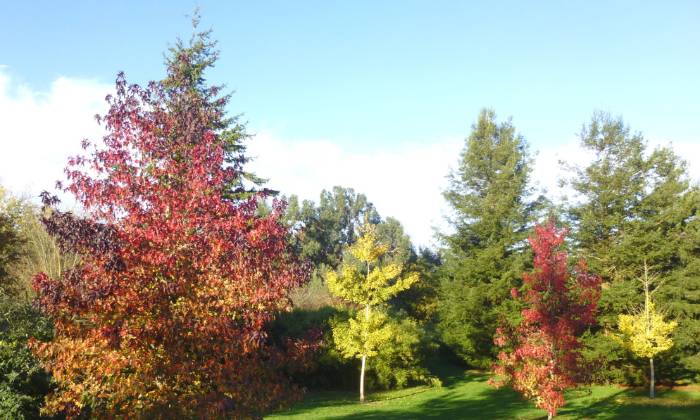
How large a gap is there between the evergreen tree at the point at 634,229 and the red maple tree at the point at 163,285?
2668 cm

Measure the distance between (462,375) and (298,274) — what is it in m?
29.4

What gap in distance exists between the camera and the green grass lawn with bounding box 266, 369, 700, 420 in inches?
756

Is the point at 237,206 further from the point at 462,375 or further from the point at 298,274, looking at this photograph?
the point at 462,375

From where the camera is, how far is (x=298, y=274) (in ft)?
22.6

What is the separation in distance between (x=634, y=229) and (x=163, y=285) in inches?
1185

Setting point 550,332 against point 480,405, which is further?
point 480,405

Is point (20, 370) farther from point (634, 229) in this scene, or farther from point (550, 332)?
point (634, 229)

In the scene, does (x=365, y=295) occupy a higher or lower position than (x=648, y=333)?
higher

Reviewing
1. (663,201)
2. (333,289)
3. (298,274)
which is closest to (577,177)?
(663,201)

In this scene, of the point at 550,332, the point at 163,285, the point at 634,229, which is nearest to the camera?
the point at 163,285

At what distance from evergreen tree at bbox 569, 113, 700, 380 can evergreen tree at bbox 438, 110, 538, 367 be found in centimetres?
469

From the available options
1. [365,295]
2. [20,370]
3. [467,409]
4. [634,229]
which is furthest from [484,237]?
[20,370]

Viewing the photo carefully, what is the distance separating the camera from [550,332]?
15539mm

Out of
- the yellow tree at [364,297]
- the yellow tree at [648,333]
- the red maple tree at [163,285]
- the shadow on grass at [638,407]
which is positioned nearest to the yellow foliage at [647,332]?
the yellow tree at [648,333]
